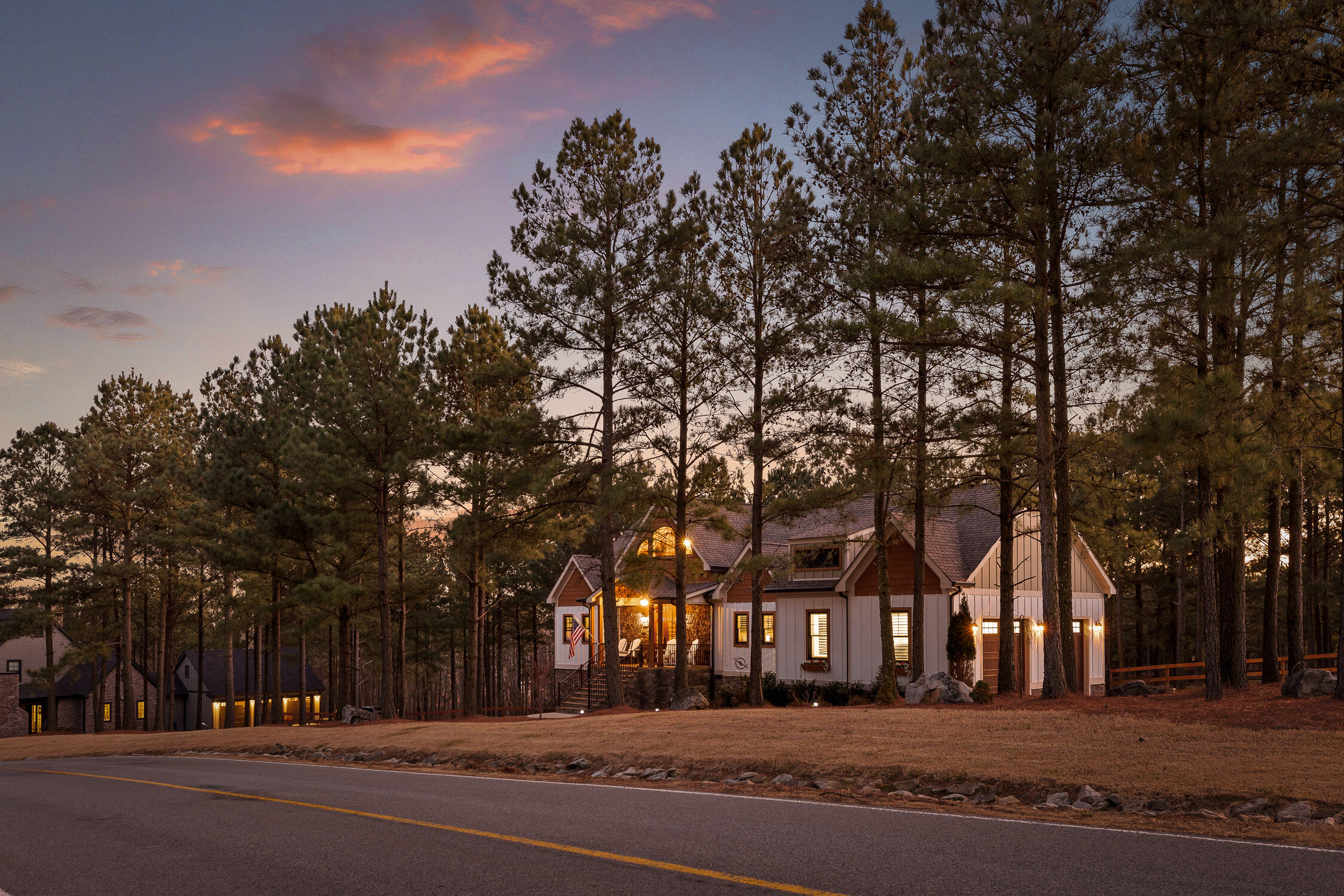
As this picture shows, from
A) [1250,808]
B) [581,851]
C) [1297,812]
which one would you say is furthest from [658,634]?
[581,851]

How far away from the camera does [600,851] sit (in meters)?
7.62

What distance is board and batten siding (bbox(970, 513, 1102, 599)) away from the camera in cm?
2983

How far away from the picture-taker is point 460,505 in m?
31.7

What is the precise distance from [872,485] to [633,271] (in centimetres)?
830

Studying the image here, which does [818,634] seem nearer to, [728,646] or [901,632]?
[901,632]

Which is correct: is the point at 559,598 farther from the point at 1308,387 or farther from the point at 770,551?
the point at 1308,387

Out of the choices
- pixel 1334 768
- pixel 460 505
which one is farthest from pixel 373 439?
pixel 1334 768

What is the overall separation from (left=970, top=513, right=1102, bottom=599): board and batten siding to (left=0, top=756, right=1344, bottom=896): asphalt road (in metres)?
20.6

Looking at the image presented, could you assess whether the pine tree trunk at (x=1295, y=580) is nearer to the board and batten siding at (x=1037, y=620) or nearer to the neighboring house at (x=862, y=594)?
the board and batten siding at (x=1037, y=620)

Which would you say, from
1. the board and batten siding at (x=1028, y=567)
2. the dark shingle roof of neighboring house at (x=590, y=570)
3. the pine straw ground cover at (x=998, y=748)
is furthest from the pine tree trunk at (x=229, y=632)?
the board and batten siding at (x=1028, y=567)

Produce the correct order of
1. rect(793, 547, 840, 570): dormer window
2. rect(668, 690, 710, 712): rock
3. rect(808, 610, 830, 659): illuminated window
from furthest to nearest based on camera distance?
1. rect(793, 547, 840, 570): dormer window
2. rect(808, 610, 830, 659): illuminated window
3. rect(668, 690, 710, 712): rock

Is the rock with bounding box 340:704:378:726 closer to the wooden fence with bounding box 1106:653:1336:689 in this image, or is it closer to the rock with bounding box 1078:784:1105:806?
the wooden fence with bounding box 1106:653:1336:689

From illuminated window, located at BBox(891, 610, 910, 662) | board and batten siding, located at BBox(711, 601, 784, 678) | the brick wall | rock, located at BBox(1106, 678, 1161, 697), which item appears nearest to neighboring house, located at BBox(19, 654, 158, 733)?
the brick wall

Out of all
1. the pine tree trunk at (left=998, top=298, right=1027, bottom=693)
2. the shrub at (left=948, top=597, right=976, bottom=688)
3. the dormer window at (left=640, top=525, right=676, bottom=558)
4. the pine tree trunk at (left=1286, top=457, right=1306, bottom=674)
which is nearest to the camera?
the pine tree trunk at (left=998, top=298, right=1027, bottom=693)
